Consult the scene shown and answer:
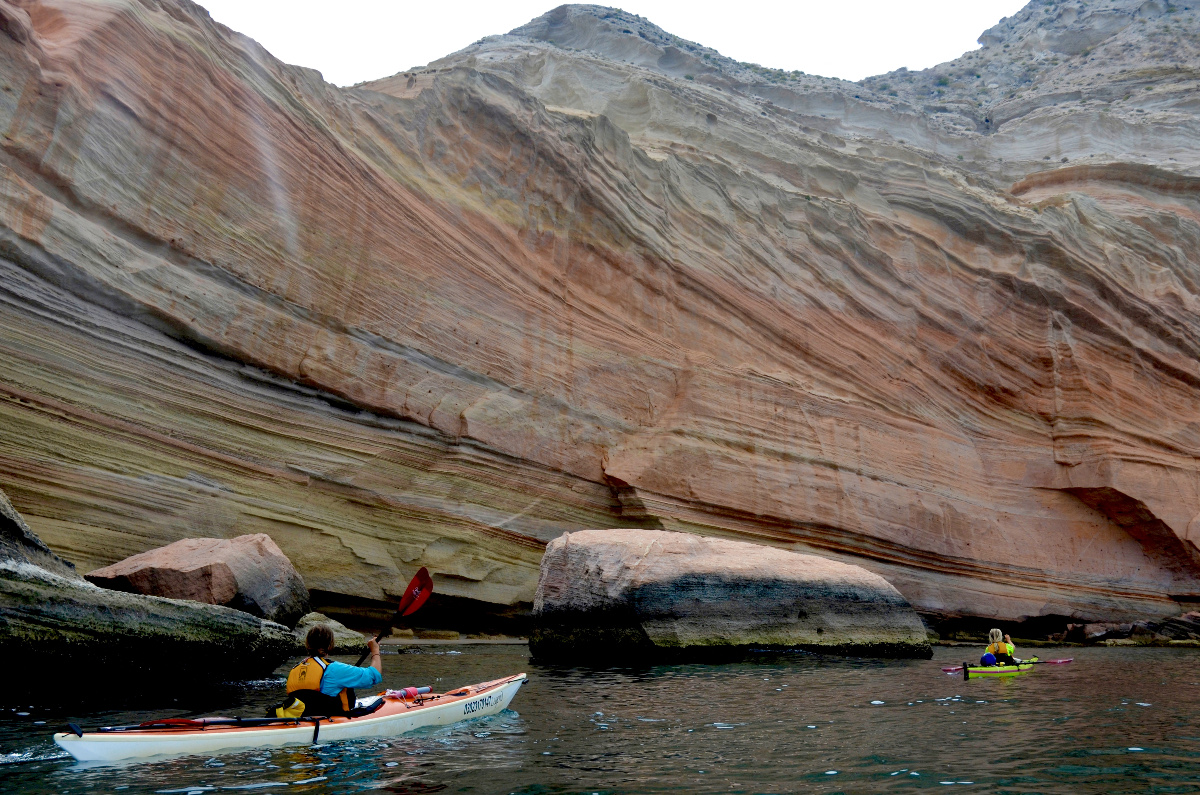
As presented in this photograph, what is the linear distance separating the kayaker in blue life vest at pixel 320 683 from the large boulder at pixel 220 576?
3.69m

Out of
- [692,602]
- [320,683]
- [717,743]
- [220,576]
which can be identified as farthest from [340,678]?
[692,602]

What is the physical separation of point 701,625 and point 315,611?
6326 millimetres

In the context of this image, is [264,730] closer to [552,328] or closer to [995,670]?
[995,670]

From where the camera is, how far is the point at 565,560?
13.4m

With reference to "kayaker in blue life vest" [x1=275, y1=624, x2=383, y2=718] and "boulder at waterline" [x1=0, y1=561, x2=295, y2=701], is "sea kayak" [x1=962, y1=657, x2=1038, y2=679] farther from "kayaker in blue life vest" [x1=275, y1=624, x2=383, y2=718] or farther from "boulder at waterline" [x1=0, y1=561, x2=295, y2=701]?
"boulder at waterline" [x1=0, y1=561, x2=295, y2=701]

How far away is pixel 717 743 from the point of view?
23.9 ft

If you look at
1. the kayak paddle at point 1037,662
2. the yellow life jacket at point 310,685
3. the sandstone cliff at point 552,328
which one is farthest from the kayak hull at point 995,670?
the yellow life jacket at point 310,685

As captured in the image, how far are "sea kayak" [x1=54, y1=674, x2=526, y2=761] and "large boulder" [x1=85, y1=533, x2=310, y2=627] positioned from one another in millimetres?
3625

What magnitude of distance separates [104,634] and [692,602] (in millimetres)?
7434

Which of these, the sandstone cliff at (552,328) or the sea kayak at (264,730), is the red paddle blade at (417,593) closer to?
the sea kayak at (264,730)

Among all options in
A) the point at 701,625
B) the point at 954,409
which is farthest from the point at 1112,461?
the point at 701,625

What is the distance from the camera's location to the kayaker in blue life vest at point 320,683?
7.27m

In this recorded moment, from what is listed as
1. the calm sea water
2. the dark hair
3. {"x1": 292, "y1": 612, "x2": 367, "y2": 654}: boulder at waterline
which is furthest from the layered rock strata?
{"x1": 292, "y1": 612, "x2": 367, "y2": 654}: boulder at waterline

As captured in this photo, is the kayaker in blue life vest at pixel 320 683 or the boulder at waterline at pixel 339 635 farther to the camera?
the boulder at waterline at pixel 339 635
